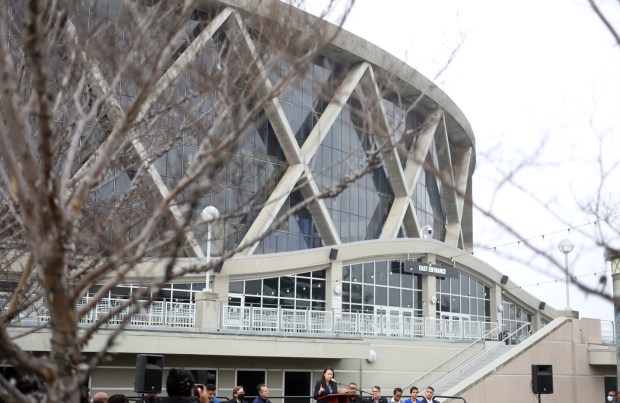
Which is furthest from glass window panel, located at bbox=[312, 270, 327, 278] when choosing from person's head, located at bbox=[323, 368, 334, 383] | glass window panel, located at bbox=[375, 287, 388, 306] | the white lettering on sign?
person's head, located at bbox=[323, 368, 334, 383]

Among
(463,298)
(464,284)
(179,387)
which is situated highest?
(464,284)

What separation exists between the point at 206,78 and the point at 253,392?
2126 centimetres

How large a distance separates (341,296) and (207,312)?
12135mm

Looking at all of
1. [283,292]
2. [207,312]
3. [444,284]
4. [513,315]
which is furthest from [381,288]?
[207,312]

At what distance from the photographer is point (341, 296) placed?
37.4 meters

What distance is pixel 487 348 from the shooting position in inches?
1315

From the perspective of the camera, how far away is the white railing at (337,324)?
27.5 metres

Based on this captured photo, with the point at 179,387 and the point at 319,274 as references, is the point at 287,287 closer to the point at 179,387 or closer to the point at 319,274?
the point at 319,274

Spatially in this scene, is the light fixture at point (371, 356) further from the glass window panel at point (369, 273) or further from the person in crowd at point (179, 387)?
the person in crowd at point (179, 387)

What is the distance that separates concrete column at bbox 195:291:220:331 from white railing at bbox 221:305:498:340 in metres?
0.35

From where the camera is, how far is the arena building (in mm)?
25375

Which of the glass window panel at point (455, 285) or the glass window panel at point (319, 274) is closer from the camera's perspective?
the glass window panel at point (319, 274)

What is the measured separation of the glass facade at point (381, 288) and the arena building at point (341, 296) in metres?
0.08

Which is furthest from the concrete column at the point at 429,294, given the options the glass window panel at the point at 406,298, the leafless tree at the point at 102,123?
the leafless tree at the point at 102,123
